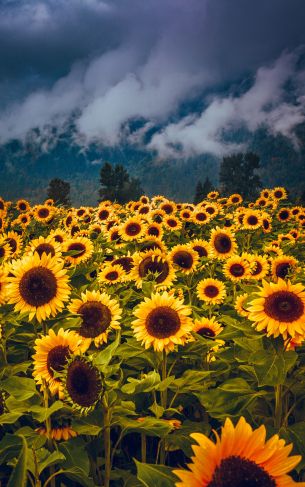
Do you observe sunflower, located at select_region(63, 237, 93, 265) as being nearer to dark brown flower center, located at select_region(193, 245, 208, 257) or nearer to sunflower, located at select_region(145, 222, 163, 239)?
sunflower, located at select_region(145, 222, 163, 239)

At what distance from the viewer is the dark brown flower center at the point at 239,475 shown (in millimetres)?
1308

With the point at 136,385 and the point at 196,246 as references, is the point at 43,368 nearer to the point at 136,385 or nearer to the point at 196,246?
the point at 136,385

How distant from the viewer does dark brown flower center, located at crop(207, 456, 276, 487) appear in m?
Result: 1.31

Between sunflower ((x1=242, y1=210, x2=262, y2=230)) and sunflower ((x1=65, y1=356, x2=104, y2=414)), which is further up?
sunflower ((x1=242, y1=210, x2=262, y2=230))

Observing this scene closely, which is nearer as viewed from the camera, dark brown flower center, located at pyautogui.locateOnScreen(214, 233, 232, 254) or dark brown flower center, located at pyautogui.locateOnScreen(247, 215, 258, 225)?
dark brown flower center, located at pyautogui.locateOnScreen(214, 233, 232, 254)

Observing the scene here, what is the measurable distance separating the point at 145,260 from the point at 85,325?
2.03 metres

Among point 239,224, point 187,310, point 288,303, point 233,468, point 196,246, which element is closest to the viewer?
point 233,468

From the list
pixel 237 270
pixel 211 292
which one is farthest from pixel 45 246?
pixel 237 270

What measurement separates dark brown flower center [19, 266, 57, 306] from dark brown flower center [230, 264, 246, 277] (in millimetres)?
3755

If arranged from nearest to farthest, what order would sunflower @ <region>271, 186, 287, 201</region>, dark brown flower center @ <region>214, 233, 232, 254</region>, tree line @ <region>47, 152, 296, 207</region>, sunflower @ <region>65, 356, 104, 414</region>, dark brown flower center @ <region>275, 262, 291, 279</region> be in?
sunflower @ <region>65, 356, 104, 414</region>
dark brown flower center @ <region>275, 262, 291, 279</region>
dark brown flower center @ <region>214, 233, 232, 254</region>
sunflower @ <region>271, 186, 287, 201</region>
tree line @ <region>47, 152, 296, 207</region>

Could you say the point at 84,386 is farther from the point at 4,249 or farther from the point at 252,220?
the point at 252,220

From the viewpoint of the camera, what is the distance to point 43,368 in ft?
8.97

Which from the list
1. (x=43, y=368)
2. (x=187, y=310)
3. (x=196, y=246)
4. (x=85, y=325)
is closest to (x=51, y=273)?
(x=85, y=325)

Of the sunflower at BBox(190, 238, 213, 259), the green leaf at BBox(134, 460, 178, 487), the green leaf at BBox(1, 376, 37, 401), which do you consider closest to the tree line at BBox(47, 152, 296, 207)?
the sunflower at BBox(190, 238, 213, 259)
